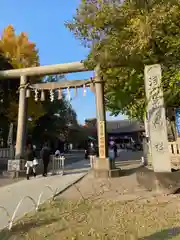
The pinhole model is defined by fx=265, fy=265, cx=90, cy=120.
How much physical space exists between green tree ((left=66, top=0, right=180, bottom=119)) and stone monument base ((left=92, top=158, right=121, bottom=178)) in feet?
10.6

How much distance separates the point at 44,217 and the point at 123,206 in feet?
6.64

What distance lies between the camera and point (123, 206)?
261 inches

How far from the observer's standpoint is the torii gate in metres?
12.5

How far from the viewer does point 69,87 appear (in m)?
14.4

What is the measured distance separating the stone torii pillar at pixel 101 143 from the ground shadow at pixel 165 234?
290 inches

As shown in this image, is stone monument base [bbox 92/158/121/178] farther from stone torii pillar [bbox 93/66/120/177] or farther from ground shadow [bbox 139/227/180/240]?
ground shadow [bbox 139/227/180/240]

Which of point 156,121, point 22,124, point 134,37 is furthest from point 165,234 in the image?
point 22,124

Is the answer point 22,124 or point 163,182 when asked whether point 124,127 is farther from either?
point 163,182

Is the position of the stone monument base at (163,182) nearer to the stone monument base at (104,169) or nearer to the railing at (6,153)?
the stone monument base at (104,169)

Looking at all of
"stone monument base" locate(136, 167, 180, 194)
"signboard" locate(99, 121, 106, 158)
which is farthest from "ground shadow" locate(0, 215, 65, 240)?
"signboard" locate(99, 121, 106, 158)

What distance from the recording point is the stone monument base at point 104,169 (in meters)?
12.1

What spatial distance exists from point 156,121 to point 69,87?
6.82 m

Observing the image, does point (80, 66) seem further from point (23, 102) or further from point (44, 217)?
point (44, 217)

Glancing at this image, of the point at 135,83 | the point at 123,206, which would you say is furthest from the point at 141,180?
the point at 135,83
